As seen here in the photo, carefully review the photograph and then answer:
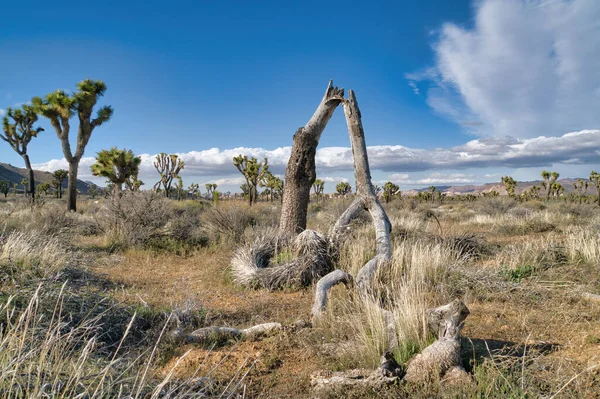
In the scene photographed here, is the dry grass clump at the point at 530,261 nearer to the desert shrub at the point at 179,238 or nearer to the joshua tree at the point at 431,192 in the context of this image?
the desert shrub at the point at 179,238

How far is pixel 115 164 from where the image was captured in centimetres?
2831

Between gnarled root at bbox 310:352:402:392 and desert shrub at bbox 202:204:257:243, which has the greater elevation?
desert shrub at bbox 202:204:257:243

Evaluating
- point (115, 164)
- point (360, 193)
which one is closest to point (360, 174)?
point (360, 193)

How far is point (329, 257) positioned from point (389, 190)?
39884mm

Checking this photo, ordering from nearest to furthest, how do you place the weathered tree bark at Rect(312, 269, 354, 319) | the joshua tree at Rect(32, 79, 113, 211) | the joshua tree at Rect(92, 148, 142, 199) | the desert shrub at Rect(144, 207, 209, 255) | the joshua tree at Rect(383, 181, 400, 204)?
the weathered tree bark at Rect(312, 269, 354, 319) → the desert shrub at Rect(144, 207, 209, 255) → the joshua tree at Rect(32, 79, 113, 211) → the joshua tree at Rect(92, 148, 142, 199) → the joshua tree at Rect(383, 181, 400, 204)

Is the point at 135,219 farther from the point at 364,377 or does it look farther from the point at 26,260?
the point at 364,377

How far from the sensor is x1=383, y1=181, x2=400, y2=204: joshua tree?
151 ft

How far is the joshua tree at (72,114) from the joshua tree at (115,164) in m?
4.20

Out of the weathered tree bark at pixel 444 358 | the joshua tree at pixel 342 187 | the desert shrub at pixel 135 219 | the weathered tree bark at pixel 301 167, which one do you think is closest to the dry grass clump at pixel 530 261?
the weathered tree bark at pixel 444 358

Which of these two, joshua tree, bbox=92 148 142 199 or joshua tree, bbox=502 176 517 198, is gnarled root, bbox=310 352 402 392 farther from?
joshua tree, bbox=502 176 517 198

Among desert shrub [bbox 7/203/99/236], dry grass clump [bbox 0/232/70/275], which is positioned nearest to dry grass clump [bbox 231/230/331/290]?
dry grass clump [bbox 0/232/70/275]

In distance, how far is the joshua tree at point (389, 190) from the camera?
46094mm

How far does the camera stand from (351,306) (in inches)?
205

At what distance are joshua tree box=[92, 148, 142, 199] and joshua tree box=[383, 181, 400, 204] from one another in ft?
92.9
